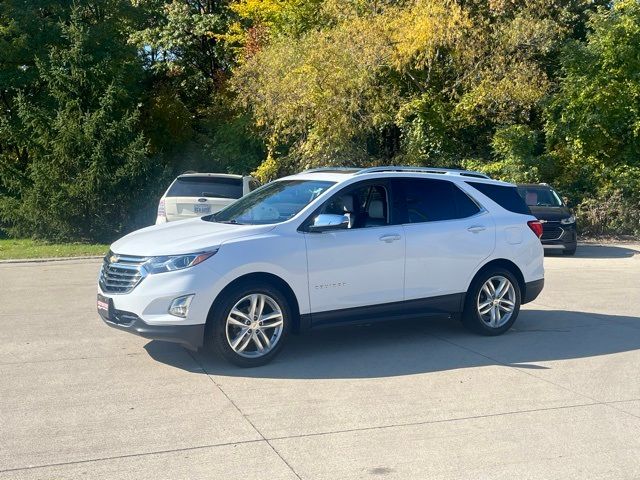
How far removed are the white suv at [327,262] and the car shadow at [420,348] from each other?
0.95 ft

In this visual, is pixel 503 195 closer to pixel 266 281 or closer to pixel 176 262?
pixel 266 281

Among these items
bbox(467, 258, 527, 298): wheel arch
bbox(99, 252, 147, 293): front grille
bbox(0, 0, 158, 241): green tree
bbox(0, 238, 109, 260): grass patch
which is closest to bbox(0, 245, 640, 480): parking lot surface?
bbox(467, 258, 527, 298): wheel arch

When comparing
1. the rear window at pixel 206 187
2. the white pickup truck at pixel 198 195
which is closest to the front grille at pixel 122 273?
the white pickup truck at pixel 198 195

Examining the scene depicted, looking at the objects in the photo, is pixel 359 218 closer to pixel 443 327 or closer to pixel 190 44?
pixel 443 327

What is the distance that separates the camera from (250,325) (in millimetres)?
7301

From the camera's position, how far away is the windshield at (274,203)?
7.99 m

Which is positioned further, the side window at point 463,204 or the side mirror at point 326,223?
the side window at point 463,204

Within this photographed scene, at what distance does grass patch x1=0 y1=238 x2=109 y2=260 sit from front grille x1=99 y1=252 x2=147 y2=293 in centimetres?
944

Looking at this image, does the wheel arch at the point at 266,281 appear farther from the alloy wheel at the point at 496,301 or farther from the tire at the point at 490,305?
the alloy wheel at the point at 496,301

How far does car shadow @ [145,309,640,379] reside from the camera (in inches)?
293

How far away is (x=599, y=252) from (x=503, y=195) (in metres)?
11.4

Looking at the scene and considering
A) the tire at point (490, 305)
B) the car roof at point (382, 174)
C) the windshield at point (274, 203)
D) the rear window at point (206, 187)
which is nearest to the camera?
the windshield at point (274, 203)

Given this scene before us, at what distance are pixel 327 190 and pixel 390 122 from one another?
55.1 ft

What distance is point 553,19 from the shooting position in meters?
25.6
